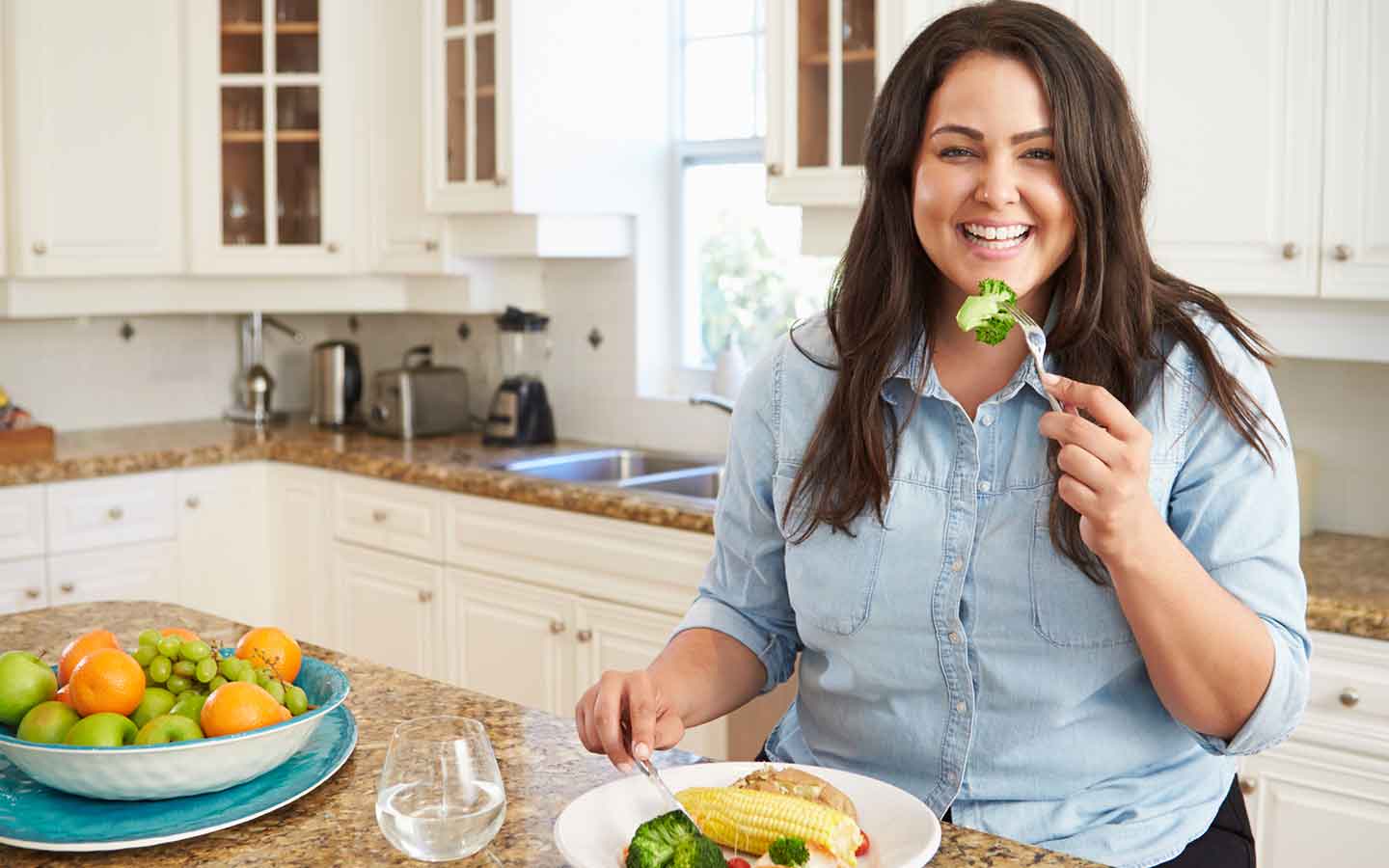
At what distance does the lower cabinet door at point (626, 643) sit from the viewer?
9.72 ft

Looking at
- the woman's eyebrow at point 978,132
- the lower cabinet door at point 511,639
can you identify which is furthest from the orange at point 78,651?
the lower cabinet door at point 511,639

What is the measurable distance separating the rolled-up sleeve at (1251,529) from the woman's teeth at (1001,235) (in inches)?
8.0

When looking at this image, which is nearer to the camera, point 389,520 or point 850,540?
point 850,540

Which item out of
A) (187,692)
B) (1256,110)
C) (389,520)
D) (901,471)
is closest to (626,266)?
(389,520)

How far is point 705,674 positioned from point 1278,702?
0.56 m

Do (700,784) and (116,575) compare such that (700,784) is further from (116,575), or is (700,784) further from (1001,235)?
(116,575)

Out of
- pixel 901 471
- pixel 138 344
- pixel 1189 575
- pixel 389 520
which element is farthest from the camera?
pixel 138 344

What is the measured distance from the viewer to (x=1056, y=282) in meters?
1.53

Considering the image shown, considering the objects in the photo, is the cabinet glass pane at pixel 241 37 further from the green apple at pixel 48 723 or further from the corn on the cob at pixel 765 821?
the corn on the cob at pixel 765 821

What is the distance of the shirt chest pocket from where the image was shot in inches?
59.5

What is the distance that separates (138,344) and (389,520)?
121 cm

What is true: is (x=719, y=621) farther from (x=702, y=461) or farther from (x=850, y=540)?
(x=702, y=461)

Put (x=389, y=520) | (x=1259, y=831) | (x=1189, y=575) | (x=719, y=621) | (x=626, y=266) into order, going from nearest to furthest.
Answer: (x=1189, y=575) < (x=719, y=621) < (x=1259, y=831) < (x=389, y=520) < (x=626, y=266)

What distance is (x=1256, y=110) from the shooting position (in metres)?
2.36
